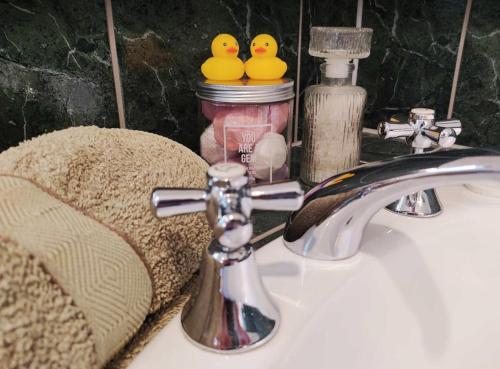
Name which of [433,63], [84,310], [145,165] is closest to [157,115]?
[145,165]

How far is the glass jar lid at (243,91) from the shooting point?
0.41 m

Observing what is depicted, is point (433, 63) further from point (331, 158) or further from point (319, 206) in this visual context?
point (319, 206)

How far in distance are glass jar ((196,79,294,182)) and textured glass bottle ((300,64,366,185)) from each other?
7 cm

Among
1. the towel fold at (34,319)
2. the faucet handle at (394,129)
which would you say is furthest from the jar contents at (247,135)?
the towel fold at (34,319)

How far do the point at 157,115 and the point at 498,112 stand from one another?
1.62 feet

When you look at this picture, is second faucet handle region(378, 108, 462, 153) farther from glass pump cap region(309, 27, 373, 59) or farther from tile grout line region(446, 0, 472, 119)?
tile grout line region(446, 0, 472, 119)

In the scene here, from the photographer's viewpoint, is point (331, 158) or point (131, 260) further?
point (331, 158)

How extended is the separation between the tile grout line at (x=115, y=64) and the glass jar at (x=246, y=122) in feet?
0.25

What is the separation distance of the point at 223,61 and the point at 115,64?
103mm

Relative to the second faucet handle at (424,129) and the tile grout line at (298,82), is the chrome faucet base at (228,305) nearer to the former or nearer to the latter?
the second faucet handle at (424,129)

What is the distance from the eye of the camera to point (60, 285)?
206 mm

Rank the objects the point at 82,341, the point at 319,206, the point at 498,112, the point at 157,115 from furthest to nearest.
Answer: the point at 498,112 < the point at 157,115 < the point at 319,206 < the point at 82,341

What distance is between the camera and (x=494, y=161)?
30cm

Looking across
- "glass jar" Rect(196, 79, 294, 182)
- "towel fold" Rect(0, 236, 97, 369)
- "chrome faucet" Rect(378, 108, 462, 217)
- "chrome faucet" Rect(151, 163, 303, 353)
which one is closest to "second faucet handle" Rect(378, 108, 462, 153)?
"chrome faucet" Rect(378, 108, 462, 217)
